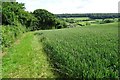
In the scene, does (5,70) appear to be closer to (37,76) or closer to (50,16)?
(37,76)

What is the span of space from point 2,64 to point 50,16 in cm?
7017

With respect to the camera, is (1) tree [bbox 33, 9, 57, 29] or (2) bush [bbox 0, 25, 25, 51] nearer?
(2) bush [bbox 0, 25, 25, 51]

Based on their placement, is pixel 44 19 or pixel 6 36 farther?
pixel 44 19

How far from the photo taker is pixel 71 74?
7.66m

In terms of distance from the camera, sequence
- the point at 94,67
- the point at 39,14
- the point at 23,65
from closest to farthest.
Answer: the point at 94,67
the point at 23,65
the point at 39,14

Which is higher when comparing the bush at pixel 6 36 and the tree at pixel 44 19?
the tree at pixel 44 19

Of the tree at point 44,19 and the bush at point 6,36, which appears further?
the tree at point 44,19

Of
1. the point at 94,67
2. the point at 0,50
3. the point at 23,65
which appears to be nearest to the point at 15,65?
the point at 23,65

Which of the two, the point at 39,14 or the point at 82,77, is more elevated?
the point at 39,14

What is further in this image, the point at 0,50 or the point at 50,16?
the point at 50,16

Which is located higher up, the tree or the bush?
the tree

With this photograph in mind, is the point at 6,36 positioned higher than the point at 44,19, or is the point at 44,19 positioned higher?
the point at 44,19

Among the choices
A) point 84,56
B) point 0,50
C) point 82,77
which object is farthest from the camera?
point 0,50

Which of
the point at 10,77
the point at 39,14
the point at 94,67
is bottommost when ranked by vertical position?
the point at 10,77
